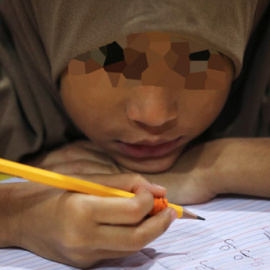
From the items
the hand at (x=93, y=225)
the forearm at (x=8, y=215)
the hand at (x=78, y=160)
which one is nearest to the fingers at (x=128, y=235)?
the hand at (x=93, y=225)

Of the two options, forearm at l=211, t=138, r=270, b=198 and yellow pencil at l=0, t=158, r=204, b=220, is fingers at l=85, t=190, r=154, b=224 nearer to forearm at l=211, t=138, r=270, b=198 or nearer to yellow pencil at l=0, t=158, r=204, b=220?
yellow pencil at l=0, t=158, r=204, b=220

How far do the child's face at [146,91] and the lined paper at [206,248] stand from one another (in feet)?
0.45

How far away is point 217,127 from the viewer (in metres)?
0.88

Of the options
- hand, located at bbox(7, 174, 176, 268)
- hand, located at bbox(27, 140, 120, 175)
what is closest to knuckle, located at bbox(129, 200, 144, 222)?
hand, located at bbox(7, 174, 176, 268)

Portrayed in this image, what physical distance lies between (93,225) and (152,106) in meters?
0.17

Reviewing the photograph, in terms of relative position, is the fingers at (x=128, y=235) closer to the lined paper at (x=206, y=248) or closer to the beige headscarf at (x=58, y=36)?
the lined paper at (x=206, y=248)

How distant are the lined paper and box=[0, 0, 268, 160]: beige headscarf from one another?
0.22 meters

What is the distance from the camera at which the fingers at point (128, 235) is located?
0.47m

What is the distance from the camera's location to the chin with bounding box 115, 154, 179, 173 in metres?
0.71

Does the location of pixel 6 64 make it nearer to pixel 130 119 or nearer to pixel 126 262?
pixel 130 119

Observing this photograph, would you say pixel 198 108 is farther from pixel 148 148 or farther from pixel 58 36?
pixel 58 36

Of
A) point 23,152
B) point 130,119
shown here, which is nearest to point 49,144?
point 23,152

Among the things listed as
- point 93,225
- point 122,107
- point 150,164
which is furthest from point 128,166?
point 93,225

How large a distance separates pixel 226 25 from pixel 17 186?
0.34 m
